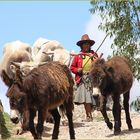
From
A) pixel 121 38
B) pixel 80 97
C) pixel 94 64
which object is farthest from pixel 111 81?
pixel 121 38

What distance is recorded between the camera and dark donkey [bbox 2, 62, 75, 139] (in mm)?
9891

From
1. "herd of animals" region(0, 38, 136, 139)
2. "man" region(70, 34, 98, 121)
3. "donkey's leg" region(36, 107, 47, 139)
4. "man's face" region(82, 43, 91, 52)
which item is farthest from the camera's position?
"man's face" region(82, 43, 91, 52)

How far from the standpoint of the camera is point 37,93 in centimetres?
1031

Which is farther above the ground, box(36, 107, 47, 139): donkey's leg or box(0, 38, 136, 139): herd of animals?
box(0, 38, 136, 139): herd of animals

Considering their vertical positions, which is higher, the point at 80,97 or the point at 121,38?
the point at 121,38

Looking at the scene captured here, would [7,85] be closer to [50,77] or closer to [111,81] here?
[50,77]

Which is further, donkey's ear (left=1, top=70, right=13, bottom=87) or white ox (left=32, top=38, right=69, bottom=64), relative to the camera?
white ox (left=32, top=38, right=69, bottom=64)

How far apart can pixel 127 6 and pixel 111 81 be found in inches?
436

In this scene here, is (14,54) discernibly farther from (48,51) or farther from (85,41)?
(85,41)

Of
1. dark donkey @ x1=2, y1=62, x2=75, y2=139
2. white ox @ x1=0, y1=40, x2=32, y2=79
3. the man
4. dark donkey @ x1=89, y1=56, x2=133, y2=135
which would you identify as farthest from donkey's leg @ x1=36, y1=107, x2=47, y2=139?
white ox @ x1=0, y1=40, x2=32, y2=79

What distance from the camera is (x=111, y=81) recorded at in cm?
1249

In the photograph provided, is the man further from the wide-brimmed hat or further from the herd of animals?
the herd of animals

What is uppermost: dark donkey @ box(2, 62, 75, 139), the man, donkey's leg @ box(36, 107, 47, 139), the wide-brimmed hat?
the wide-brimmed hat

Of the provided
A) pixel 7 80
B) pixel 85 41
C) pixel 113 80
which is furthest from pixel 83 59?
pixel 7 80
